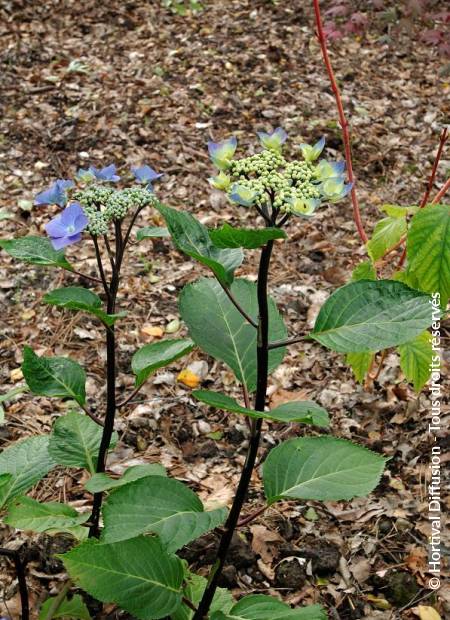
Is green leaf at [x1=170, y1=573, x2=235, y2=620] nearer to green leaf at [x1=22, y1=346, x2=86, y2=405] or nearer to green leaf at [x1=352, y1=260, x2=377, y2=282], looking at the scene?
green leaf at [x1=22, y1=346, x2=86, y2=405]

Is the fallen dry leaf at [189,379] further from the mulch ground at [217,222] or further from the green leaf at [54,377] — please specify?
the green leaf at [54,377]

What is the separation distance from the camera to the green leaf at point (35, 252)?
1.26 meters

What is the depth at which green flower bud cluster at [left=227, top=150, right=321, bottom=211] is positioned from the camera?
3.37 ft

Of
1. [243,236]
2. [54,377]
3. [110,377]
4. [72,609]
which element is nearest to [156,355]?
[110,377]

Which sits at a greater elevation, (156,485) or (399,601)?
(156,485)

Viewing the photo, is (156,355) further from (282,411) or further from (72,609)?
(72,609)

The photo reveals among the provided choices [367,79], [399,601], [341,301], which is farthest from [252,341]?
[367,79]

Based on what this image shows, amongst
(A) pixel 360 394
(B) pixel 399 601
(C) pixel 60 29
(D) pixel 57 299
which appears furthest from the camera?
(C) pixel 60 29

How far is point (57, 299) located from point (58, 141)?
2764 mm

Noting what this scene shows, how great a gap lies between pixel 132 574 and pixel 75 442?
1.24ft

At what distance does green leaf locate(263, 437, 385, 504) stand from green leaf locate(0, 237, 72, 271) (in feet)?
1.82

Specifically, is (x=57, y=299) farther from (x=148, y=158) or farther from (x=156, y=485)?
(x=148, y=158)

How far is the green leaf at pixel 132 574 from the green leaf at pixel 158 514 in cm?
8

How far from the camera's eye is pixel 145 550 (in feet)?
4.32
